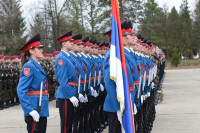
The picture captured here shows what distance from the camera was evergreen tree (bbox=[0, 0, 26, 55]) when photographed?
39034 millimetres

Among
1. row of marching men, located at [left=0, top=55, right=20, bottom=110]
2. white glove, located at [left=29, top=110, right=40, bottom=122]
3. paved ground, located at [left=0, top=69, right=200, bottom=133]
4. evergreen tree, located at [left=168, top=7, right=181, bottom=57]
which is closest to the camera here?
white glove, located at [left=29, top=110, right=40, bottom=122]

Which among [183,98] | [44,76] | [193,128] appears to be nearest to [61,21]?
[183,98]

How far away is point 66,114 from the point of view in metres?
5.99

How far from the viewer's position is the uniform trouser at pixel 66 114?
5.97 meters

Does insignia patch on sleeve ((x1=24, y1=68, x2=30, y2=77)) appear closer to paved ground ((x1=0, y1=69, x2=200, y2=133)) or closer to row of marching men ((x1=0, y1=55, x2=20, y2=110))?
paved ground ((x1=0, y1=69, x2=200, y2=133))

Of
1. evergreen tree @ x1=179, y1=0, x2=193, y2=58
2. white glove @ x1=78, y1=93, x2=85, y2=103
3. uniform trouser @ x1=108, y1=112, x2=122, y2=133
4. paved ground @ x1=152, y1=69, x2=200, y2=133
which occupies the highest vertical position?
evergreen tree @ x1=179, y1=0, x2=193, y2=58

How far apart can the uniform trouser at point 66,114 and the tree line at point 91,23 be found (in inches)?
1016

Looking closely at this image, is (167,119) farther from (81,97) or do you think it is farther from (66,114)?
(66,114)

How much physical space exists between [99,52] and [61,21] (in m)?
25.2

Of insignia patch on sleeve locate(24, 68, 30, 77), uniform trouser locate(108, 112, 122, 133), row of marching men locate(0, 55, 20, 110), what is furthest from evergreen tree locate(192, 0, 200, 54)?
insignia patch on sleeve locate(24, 68, 30, 77)

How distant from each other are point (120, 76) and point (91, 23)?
41760 millimetres

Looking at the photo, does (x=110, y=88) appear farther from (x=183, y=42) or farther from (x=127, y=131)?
(x=183, y=42)

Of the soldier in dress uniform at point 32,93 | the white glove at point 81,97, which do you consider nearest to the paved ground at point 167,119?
the white glove at point 81,97

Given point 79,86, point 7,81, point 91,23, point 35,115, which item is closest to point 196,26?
point 91,23
